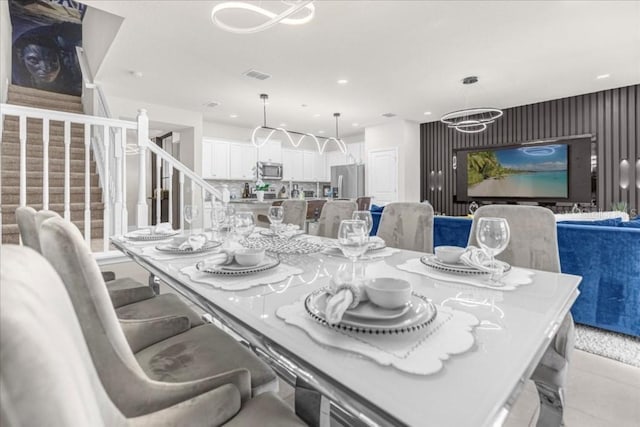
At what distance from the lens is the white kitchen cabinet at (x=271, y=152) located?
7977 millimetres

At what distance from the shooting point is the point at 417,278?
108 centimetres

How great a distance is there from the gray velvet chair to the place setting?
0.98 ft

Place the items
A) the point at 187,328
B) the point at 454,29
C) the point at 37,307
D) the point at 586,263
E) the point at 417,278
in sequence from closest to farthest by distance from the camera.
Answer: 1. the point at 37,307
2. the point at 417,278
3. the point at 187,328
4. the point at 586,263
5. the point at 454,29

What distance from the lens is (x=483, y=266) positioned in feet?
3.58

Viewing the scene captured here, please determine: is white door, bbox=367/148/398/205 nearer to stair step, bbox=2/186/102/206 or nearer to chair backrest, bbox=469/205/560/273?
stair step, bbox=2/186/102/206

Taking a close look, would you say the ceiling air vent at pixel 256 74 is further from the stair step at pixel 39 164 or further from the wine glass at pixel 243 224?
the wine glass at pixel 243 224

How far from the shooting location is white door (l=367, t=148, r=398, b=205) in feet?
24.4

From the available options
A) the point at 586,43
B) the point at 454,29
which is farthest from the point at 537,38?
the point at 454,29

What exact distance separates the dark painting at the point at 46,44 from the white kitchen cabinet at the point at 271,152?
12.9 feet

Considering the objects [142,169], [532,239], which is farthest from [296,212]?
[532,239]

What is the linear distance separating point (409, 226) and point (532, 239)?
27.9 inches

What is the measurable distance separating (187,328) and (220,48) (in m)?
3.51

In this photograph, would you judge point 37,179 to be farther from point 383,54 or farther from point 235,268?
→ point 383,54

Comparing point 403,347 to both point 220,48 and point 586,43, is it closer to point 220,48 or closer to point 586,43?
point 220,48
